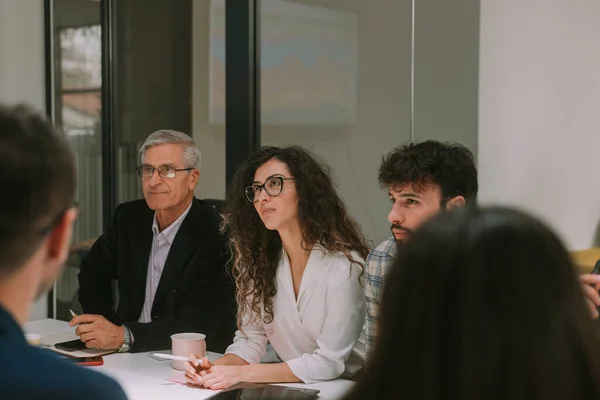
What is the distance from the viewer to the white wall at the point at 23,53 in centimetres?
457

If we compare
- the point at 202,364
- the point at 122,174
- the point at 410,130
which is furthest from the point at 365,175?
the point at 122,174

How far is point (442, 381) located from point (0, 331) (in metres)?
0.56

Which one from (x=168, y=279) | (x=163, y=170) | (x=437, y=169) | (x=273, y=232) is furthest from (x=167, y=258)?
(x=437, y=169)

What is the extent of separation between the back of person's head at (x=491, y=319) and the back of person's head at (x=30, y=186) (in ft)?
1.56

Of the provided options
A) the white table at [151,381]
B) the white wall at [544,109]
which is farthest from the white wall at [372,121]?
the white table at [151,381]

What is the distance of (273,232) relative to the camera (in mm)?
2766

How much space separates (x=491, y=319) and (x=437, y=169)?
165 centimetres

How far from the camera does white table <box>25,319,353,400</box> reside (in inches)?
89.3

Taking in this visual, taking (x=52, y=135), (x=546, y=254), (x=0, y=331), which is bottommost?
(x=0, y=331)

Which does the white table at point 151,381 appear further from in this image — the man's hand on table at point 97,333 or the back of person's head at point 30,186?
the back of person's head at point 30,186

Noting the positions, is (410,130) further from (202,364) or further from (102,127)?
(102,127)

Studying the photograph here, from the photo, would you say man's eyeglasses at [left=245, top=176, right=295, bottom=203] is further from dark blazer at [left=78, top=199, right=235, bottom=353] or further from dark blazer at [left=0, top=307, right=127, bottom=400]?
dark blazer at [left=0, top=307, right=127, bottom=400]

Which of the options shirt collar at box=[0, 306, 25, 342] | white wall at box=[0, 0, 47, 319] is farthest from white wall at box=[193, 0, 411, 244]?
shirt collar at box=[0, 306, 25, 342]

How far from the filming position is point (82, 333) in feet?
9.07
